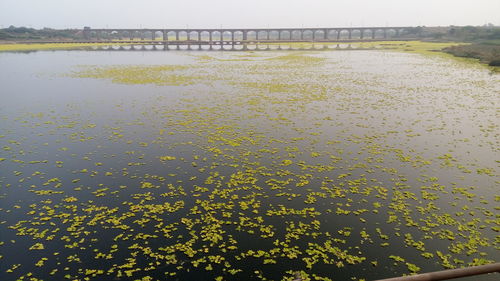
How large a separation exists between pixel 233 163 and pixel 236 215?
3.96 m

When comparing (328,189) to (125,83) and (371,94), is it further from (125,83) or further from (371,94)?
(125,83)

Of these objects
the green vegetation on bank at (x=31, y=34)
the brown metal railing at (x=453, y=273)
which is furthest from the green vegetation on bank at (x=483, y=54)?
the green vegetation on bank at (x=31, y=34)

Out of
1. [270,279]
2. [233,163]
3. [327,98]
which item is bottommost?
[270,279]

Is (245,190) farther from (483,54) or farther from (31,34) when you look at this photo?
(31,34)

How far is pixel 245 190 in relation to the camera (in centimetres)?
1109

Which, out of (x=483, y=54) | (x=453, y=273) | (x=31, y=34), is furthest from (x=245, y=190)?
(x=31, y=34)

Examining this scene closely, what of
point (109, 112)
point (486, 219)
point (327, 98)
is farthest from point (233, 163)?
point (327, 98)

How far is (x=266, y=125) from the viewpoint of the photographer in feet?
60.7

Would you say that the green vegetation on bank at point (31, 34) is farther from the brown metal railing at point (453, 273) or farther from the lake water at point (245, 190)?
the brown metal railing at point (453, 273)

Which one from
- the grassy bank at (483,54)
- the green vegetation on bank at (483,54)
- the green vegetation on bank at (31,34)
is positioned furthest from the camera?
the green vegetation on bank at (31,34)

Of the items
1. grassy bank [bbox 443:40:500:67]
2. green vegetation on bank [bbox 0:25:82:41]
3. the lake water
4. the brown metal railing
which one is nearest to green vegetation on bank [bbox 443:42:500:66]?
grassy bank [bbox 443:40:500:67]

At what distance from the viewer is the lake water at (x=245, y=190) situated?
7.70 metres

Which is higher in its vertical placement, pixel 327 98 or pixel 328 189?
pixel 327 98

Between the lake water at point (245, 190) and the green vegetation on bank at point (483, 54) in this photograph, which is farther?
the green vegetation on bank at point (483, 54)
